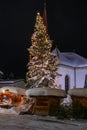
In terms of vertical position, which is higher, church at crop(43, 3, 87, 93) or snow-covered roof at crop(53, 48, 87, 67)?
snow-covered roof at crop(53, 48, 87, 67)

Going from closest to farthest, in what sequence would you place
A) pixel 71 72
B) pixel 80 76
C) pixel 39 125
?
pixel 39 125, pixel 80 76, pixel 71 72

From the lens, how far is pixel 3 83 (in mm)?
51562

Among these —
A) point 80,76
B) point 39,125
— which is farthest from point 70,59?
point 39,125

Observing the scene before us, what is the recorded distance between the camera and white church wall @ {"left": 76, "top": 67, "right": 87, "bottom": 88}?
1892 inches

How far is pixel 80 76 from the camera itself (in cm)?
4812

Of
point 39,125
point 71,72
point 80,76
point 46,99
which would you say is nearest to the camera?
point 39,125

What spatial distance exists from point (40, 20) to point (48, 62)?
4355 mm

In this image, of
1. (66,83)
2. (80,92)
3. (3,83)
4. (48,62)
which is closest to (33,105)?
(80,92)

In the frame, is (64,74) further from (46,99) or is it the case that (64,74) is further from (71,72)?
(46,99)

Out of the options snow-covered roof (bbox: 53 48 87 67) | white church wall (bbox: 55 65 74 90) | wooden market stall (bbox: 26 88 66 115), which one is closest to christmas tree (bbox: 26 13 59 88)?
white church wall (bbox: 55 65 74 90)

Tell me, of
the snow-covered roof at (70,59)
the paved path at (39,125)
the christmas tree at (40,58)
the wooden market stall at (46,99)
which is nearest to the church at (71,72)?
the snow-covered roof at (70,59)

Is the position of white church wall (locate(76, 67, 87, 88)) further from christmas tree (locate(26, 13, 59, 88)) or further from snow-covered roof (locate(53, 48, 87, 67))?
christmas tree (locate(26, 13, 59, 88))

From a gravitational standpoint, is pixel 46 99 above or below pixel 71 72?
below

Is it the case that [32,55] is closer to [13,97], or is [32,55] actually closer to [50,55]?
[50,55]
